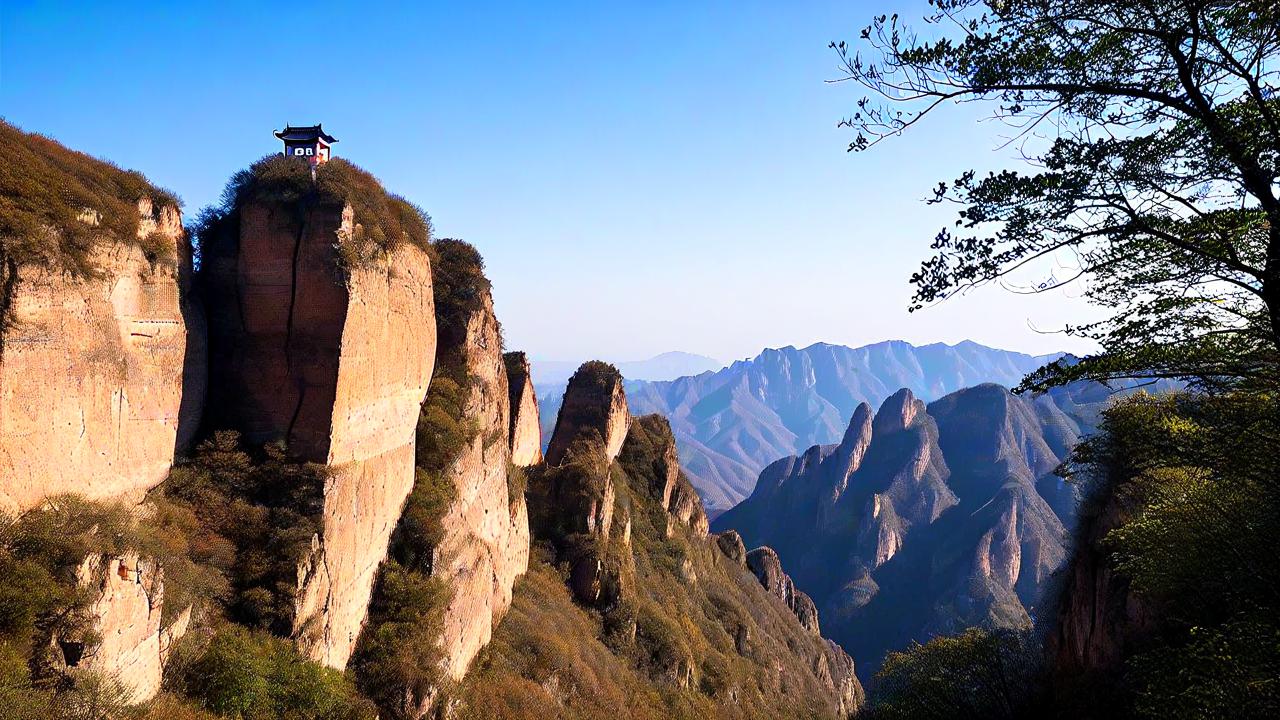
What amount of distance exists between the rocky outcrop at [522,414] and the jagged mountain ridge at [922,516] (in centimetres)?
7132

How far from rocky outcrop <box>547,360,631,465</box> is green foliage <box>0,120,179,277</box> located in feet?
100

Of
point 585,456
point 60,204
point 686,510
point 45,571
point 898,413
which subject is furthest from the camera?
point 898,413

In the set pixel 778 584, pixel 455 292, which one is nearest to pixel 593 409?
pixel 455 292

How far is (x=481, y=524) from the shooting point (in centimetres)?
2475

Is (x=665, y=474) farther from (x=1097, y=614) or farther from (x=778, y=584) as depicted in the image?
(x=1097, y=614)

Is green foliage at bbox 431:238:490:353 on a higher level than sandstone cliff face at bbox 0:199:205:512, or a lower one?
higher

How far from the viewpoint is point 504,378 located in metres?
31.9

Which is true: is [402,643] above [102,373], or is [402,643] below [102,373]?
below

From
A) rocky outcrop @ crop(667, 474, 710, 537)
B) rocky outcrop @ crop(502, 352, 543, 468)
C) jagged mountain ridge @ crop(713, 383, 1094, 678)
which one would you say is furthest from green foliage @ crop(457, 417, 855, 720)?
jagged mountain ridge @ crop(713, 383, 1094, 678)

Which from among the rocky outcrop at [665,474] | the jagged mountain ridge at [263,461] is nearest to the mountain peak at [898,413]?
the rocky outcrop at [665,474]

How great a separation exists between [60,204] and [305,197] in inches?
239

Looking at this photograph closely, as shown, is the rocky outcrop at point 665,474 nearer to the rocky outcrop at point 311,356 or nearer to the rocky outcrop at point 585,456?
the rocky outcrop at point 585,456

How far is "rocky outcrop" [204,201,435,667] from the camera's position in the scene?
1728cm

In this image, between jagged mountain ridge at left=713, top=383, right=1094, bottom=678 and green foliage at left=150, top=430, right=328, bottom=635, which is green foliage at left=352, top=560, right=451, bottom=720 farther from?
jagged mountain ridge at left=713, top=383, right=1094, bottom=678
